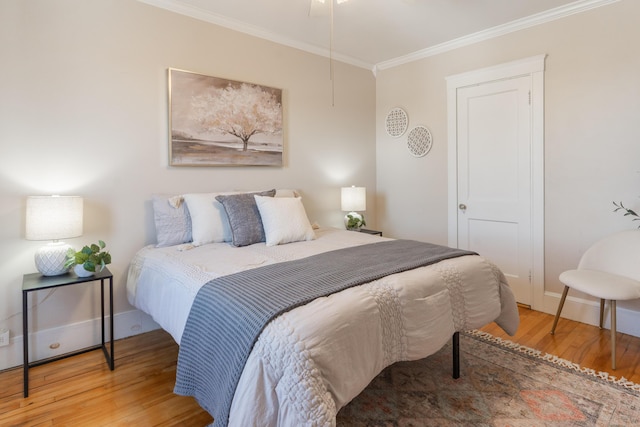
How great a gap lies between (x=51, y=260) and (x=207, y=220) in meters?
0.97

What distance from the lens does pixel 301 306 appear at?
4.52 feet

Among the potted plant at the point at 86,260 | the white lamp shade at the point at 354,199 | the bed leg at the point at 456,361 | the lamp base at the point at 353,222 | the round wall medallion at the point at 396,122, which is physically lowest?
the bed leg at the point at 456,361

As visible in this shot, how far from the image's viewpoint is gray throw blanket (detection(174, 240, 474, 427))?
1306 mm

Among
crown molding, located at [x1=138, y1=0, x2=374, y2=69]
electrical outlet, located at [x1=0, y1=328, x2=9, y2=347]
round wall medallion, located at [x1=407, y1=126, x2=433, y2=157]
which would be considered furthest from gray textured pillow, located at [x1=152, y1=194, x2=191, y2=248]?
round wall medallion, located at [x1=407, y1=126, x2=433, y2=157]

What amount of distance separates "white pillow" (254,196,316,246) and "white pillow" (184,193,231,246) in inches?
11.6

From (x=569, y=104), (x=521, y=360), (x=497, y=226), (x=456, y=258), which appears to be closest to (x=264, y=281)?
(x=456, y=258)

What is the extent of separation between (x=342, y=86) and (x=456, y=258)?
2666 mm

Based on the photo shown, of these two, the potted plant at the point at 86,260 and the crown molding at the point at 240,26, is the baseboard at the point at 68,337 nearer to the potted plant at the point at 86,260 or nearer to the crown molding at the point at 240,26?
the potted plant at the point at 86,260

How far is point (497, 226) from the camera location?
344cm

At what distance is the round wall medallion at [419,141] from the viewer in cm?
394

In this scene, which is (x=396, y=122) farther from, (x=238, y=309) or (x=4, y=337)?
(x=4, y=337)

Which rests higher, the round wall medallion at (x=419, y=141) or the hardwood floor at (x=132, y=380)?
the round wall medallion at (x=419, y=141)

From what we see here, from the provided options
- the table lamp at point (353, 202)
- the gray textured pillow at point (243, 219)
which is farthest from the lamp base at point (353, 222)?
the gray textured pillow at point (243, 219)

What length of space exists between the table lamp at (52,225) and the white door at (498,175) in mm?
3379
